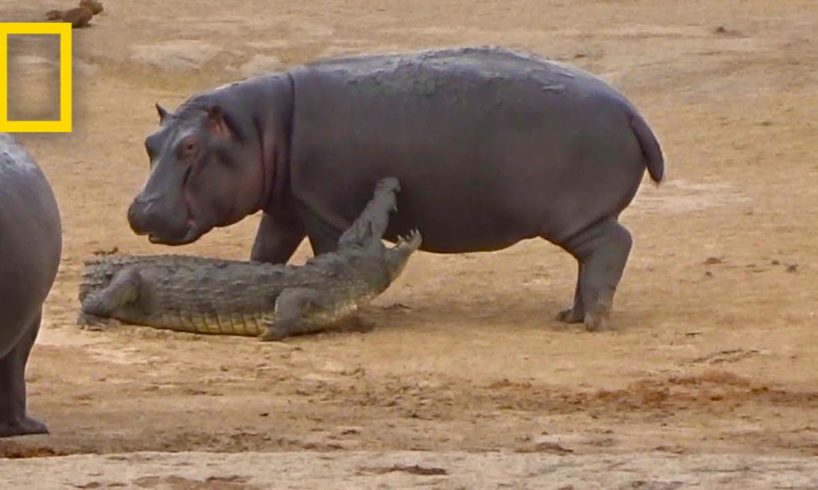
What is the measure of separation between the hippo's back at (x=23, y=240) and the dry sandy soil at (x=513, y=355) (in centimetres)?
39

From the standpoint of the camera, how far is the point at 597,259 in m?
8.39

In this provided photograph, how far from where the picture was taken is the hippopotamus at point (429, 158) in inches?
329

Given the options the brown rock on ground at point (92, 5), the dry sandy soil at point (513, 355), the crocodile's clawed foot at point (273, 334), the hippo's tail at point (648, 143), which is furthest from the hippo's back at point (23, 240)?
the brown rock on ground at point (92, 5)

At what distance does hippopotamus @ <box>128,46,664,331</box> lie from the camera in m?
8.37

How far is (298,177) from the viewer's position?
8492 mm

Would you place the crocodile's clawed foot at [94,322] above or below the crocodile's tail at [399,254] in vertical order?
below

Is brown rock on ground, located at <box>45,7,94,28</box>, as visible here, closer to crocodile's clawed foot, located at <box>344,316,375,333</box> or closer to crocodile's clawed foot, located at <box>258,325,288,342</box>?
crocodile's clawed foot, located at <box>344,316,375,333</box>

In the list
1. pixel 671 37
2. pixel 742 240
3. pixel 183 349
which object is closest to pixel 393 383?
pixel 183 349

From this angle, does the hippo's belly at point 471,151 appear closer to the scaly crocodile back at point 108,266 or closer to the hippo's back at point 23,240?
the scaly crocodile back at point 108,266

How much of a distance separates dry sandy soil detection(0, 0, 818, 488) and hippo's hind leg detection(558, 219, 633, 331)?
5.6 inches

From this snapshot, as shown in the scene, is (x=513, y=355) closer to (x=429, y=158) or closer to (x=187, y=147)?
(x=429, y=158)

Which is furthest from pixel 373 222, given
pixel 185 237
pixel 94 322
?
pixel 94 322

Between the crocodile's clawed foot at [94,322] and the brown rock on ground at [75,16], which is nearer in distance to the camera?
the crocodile's clawed foot at [94,322]

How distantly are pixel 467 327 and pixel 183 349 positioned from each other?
1.20 metres
